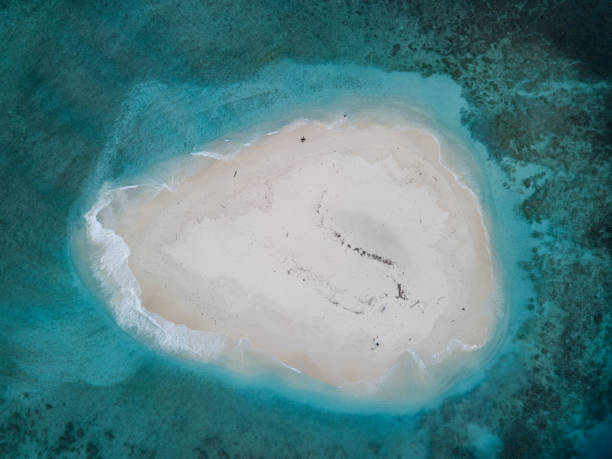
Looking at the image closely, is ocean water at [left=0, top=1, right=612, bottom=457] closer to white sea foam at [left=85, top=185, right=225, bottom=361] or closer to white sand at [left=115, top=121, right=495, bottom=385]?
white sea foam at [left=85, top=185, right=225, bottom=361]

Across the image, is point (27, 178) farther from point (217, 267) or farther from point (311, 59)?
point (311, 59)

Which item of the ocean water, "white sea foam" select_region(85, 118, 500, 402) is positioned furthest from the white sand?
the ocean water

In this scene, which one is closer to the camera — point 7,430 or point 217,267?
point 7,430

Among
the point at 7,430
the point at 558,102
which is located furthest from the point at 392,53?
the point at 7,430

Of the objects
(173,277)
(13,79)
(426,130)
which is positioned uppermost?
(426,130)

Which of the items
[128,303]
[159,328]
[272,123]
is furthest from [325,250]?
[128,303]

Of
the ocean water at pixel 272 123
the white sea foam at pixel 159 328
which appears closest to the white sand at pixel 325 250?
the white sea foam at pixel 159 328

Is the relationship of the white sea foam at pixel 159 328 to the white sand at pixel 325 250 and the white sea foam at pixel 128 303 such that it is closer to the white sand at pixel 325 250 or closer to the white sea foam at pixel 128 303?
the white sea foam at pixel 128 303
